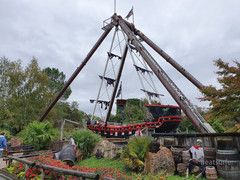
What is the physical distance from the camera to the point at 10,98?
22.8 m

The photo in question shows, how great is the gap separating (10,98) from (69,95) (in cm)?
2121

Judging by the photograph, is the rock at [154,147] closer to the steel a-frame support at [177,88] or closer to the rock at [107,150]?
the steel a-frame support at [177,88]

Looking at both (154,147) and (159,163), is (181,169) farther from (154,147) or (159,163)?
(154,147)

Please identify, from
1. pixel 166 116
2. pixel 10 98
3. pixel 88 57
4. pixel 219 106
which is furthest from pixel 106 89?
pixel 219 106

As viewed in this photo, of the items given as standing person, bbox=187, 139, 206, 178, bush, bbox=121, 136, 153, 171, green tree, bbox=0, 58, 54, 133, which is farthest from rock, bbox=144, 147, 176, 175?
green tree, bbox=0, 58, 54, 133

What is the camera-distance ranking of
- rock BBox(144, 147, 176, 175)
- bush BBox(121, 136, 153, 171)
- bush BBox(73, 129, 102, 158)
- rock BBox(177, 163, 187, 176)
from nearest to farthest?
rock BBox(177, 163, 187, 176)
rock BBox(144, 147, 176, 175)
bush BBox(121, 136, 153, 171)
bush BBox(73, 129, 102, 158)

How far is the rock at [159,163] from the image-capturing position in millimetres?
6074

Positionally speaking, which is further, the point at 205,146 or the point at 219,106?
the point at 205,146

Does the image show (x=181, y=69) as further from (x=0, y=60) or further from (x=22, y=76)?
(x=0, y=60)

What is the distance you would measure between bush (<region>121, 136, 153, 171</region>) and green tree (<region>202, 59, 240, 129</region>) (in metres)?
3.09

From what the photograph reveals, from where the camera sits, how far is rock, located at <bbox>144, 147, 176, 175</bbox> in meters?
6.07

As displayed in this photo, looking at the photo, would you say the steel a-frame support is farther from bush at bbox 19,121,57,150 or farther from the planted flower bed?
bush at bbox 19,121,57,150

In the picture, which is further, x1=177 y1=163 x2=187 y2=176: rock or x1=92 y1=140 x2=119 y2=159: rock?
x1=92 y1=140 x2=119 y2=159: rock

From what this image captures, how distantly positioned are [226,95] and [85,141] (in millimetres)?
8885
